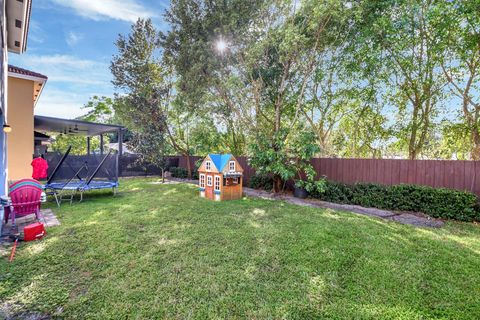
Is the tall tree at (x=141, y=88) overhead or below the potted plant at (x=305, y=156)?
overhead

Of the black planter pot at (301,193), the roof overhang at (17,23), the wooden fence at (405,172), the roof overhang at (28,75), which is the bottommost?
the black planter pot at (301,193)

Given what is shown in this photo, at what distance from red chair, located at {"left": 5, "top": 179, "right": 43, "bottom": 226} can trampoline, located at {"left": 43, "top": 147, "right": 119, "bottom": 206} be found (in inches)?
65.6

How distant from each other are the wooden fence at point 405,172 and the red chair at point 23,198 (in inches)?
341

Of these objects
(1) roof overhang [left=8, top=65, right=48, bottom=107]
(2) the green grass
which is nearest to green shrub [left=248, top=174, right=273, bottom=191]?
(2) the green grass

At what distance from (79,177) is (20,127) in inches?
129

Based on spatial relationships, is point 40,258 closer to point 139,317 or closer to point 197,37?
point 139,317

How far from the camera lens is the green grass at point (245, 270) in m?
2.43

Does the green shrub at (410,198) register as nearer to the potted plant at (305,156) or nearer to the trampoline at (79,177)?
the potted plant at (305,156)

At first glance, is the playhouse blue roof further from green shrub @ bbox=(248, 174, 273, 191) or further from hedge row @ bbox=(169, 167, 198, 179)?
hedge row @ bbox=(169, 167, 198, 179)

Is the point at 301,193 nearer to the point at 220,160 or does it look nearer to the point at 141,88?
the point at 220,160

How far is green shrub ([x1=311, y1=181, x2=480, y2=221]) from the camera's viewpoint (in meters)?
5.81

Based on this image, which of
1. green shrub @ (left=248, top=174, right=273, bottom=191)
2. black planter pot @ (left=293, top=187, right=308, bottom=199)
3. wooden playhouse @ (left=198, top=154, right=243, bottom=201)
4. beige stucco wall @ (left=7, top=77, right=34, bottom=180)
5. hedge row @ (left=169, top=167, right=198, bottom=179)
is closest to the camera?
wooden playhouse @ (left=198, top=154, right=243, bottom=201)

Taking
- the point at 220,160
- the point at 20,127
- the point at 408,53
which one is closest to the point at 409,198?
the point at 220,160

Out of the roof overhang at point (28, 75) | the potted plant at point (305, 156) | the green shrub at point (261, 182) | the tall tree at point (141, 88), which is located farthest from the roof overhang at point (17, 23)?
the green shrub at point (261, 182)
